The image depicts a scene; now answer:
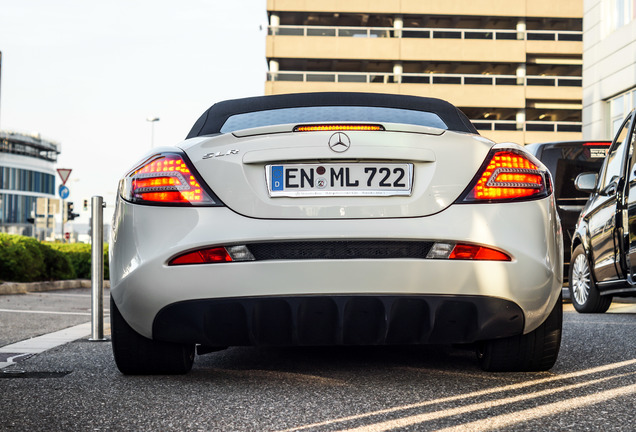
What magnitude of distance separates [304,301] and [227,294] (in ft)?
1.05

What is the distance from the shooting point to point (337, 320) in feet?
12.0

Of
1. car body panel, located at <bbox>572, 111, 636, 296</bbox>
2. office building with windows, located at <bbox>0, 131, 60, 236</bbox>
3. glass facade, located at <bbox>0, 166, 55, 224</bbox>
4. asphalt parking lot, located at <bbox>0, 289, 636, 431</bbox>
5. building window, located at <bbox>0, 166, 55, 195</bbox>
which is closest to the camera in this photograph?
asphalt parking lot, located at <bbox>0, 289, 636, 431</bbox>

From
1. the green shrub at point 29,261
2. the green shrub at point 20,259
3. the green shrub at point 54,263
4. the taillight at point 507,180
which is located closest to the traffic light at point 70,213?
the green shrub at point 29,261

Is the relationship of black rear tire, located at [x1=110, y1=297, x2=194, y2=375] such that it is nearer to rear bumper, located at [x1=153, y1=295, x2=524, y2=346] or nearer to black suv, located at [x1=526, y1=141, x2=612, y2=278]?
rear bumper, located at [x1=153, y1=295, x2=524, y2=346]

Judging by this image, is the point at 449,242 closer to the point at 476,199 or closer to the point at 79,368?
the point at 476,199

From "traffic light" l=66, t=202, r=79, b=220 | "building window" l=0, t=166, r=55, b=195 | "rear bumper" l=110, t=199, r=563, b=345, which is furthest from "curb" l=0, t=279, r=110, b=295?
"building window" l=0, t=166, r=55, b=195

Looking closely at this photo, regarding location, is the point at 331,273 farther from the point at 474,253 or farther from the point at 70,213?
the point at 70,213

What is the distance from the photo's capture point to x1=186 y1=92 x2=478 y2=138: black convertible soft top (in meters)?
4.49

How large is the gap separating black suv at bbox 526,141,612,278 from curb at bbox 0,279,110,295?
26.2 feet

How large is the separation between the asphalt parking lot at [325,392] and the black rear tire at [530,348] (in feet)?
0.19

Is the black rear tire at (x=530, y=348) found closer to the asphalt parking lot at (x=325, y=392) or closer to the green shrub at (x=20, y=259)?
the asphalt parking lot at (x=325, y=392)

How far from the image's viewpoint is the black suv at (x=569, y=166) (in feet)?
31.9

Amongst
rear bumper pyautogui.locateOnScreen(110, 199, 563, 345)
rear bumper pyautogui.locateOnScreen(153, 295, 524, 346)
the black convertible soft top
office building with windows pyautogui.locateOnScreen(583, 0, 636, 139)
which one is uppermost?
office building with windows pyautogui.locateOnScreen(583, 0, 636, 139)

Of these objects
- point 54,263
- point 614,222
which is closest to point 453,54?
point 54,263
